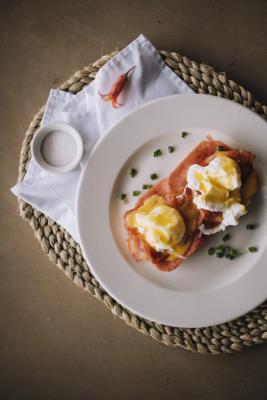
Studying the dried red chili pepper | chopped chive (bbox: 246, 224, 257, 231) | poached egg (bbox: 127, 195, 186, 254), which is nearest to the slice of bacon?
poached egg (bbox: 127, 195, 186, 254)

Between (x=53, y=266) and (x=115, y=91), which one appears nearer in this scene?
(x=115, y=91)

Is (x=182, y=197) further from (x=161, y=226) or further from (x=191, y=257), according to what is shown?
(x=191, y=257)

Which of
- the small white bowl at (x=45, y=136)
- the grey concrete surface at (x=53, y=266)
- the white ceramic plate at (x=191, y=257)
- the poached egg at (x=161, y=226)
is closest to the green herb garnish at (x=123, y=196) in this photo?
the white ceramic plate at (x=191, y=257)

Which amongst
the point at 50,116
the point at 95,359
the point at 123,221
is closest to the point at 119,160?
the point at 123,221

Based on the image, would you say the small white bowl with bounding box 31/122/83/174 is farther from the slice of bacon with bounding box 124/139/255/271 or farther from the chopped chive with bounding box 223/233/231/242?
the chopped chive with bounding box 223/233/231/242

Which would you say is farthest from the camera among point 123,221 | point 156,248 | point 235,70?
point 235,70

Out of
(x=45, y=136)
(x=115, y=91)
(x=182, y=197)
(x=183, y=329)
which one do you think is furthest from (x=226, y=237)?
(x=45, y=136)

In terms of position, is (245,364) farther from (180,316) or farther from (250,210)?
(250,210)
